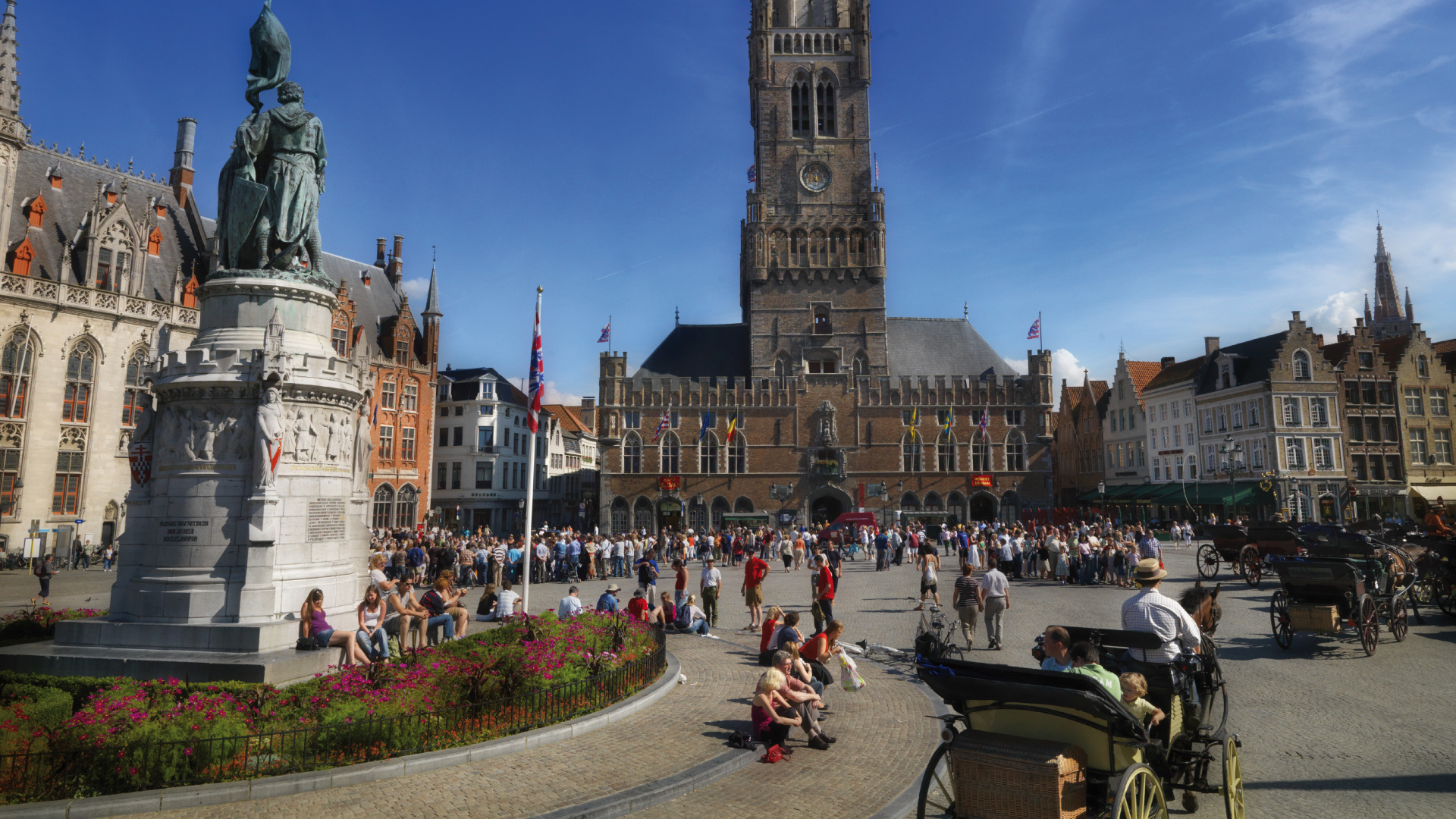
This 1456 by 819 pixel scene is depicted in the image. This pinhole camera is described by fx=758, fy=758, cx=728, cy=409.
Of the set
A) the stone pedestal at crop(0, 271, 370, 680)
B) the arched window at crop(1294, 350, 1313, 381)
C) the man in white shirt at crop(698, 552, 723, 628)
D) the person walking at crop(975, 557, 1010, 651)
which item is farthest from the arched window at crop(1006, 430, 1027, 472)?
the stone pedestal at crop(0, 271, 370, 680)

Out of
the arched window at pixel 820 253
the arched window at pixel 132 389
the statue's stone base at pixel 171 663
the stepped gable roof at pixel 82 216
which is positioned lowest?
the statue's stone base at pixel 171 663

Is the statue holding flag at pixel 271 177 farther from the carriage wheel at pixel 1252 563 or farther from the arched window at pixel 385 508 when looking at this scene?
the arched window at pixel 385 508

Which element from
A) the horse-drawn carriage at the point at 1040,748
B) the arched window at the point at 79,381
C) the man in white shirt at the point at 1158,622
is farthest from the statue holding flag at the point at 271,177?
the arched window at the point at 79,381

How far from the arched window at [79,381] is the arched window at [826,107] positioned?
42096mm

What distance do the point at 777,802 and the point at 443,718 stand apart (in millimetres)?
3480

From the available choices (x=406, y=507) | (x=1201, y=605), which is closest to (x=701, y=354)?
(x=406, y=507)

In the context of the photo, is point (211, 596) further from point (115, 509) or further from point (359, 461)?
point (115, 509)

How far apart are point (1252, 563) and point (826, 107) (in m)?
41.0

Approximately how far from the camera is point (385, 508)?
1704 inches

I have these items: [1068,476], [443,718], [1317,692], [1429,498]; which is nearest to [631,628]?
[443,718]

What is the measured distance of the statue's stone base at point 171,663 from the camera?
29.3ft

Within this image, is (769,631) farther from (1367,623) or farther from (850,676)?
(1367,623)

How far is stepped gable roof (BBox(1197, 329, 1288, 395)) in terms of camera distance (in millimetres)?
41750

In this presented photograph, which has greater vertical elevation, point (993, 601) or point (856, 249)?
point (856, 249)
